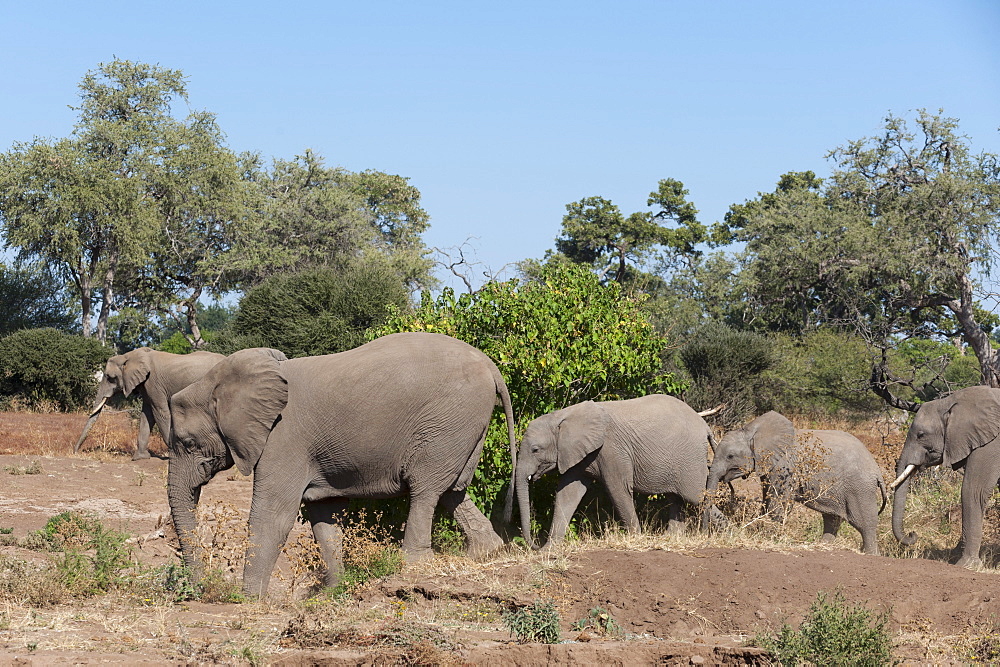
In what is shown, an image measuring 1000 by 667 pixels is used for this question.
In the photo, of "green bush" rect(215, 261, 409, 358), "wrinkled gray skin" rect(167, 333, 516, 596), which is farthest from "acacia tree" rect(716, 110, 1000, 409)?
"wrinkled gray skin" rect(167, 333, 516, 596)

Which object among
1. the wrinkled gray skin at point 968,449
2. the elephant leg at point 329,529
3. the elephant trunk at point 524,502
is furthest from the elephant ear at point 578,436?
the wrinkled gray skin at point 968,449

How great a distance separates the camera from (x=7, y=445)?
2122 cm

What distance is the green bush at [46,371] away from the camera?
96.6 ft

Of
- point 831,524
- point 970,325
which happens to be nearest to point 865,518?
point 831,524

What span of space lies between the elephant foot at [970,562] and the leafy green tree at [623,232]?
1496 inches

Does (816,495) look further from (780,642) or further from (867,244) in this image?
(867,244)

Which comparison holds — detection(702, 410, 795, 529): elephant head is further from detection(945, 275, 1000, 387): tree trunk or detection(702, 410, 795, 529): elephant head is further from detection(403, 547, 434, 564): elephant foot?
detection(945, 275, 1000, 387): tree trunk

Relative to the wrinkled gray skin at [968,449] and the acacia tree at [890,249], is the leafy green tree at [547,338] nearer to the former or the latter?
the wrinkled gray skin at [968,449]

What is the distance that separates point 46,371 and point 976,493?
24.5 meters

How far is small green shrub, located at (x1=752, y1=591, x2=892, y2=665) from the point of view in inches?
277

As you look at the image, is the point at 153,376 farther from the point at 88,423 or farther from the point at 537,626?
the point at 537,626

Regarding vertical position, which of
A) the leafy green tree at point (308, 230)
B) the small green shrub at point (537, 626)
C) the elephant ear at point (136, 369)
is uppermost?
the leafy green tree at point (308, 230)

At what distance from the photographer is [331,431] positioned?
9.79 m

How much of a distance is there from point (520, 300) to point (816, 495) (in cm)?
395
